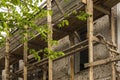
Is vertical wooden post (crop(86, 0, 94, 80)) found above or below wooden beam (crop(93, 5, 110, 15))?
below

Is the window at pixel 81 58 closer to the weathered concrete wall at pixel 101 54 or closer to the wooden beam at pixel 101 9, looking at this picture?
the weathered concrete wall at pixel 101 54

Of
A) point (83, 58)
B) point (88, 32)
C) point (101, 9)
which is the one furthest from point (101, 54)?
point (88, 32)

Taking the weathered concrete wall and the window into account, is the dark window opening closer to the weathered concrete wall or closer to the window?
the window

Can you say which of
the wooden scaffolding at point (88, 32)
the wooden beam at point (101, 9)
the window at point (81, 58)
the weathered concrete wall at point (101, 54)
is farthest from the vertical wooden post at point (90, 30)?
the window at point (81, 58)

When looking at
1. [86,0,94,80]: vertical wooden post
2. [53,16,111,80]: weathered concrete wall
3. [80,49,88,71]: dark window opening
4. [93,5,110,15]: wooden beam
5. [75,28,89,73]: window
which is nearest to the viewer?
[86,0,94,80]: vertical wooden post

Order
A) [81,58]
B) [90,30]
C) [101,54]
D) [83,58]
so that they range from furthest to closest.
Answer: [81,58] → [83,58] → [101,54] → [90,30]

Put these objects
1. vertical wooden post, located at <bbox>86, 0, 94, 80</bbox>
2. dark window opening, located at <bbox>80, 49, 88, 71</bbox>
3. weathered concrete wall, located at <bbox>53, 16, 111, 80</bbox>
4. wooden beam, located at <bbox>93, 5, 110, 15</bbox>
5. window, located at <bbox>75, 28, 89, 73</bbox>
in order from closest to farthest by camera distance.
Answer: vertical wooden post, located at <bbox>86, 0, 94, 80</bbox> → wooden beam, located at <bbox>93, 5, 110, 15</bbox> → weathered concrete wall, located at <bbox>53, 16, 111, 80</bbox> → dark window opening, located at <bbox>80, 49, 88, 71</bbox> → window, located at <bbox>75, 28, 89, 73</bbox>

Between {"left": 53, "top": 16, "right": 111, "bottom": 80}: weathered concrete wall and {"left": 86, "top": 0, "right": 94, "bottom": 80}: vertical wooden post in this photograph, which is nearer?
{"left": 86, "top": 0, "right": 94, "bottom": 80}: vertical wooden post

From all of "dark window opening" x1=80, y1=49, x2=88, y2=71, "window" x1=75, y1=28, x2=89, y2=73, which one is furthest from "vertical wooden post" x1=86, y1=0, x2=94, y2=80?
"dark window opening" x1=80, y1=49, x2=88, y2=71

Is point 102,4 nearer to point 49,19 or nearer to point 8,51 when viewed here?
point 49,19

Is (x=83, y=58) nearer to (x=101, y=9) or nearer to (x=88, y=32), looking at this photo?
(x=101, y=9)

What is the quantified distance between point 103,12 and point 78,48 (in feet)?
4.87

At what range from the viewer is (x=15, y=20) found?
8141 mm

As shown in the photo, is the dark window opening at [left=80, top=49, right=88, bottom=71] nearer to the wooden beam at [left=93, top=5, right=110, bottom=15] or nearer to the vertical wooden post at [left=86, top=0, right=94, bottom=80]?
the wooden beam at [left=93, top=5, right=110, bottom=15]
